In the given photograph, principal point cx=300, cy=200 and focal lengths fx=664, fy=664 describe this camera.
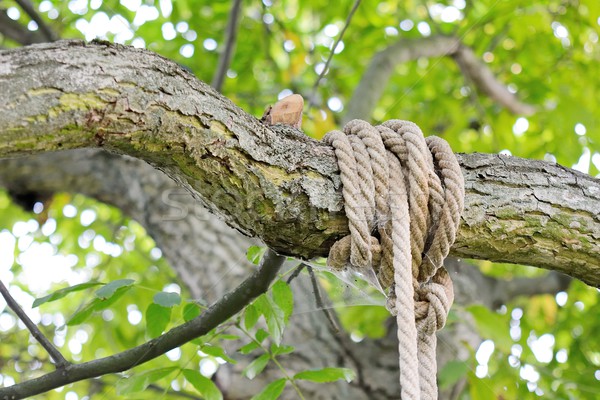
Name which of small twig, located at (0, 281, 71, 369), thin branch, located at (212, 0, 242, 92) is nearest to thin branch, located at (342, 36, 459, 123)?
thin branch, located at (212, 0, 242, 92)

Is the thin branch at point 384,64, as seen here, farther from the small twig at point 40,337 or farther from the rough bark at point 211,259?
the small twig at point 40,337

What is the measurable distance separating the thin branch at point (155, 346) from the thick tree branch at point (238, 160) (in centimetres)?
18

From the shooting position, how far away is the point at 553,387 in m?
2.46

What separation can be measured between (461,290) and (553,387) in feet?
1.97

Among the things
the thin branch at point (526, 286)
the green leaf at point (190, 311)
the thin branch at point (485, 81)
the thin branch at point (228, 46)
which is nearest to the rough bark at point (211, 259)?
the thin branch at point (526, 286)

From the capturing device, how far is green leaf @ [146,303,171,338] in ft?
4.04

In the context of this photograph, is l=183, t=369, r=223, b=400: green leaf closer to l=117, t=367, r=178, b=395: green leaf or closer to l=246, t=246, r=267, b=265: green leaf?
l=117, t=367, r=178, b=395: green leaf

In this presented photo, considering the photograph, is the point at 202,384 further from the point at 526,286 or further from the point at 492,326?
the point at 526,286

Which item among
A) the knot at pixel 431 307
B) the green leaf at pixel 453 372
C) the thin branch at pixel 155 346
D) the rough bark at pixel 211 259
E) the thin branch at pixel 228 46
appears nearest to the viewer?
the knot at pixel 431 307

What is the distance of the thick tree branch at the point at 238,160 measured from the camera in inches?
30.3

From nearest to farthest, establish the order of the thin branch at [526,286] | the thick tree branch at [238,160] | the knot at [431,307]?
the thick tree branch at [238,160] < the knot at [431,307] < the thin branch at [526,286]

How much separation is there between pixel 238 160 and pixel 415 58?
196cm

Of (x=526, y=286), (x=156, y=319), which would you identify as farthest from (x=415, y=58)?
(x=156, y=319)

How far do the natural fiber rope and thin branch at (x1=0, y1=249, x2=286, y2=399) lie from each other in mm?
233
